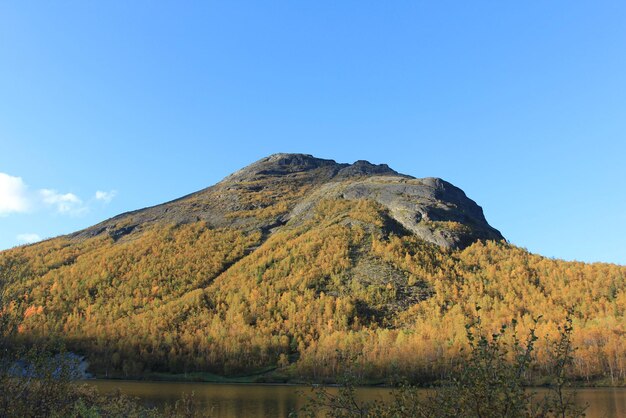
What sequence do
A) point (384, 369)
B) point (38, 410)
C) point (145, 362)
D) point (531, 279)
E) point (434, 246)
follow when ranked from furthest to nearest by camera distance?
1. point (434, 246)
2. point (531, 279)
3. point (145, 362)
4. point (384, 369)
5. point (38, 410)

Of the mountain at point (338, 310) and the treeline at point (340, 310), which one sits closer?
the treeline at point (340, 310)

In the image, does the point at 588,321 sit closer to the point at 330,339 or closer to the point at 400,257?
the point at 400,257

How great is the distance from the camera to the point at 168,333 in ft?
518

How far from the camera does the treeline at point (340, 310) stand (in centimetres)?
13050

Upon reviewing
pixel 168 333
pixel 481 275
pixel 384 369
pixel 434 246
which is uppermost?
pixel 434 246

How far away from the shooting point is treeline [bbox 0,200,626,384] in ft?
428

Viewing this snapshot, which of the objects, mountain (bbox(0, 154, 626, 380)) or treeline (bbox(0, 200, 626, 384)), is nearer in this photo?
treeline (bbox(0, 200, 626, 384))

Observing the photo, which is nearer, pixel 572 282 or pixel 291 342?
pixel 291 342

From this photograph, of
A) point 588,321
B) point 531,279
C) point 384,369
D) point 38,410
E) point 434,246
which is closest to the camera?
point 38,410

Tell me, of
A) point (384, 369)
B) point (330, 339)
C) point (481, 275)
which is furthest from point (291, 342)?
point (481, 275)

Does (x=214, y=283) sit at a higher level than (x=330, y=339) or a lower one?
higher

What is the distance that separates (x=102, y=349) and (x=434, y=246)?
132 metres

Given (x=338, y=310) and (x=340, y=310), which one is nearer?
(x=338, y=310)

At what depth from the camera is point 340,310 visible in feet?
510
